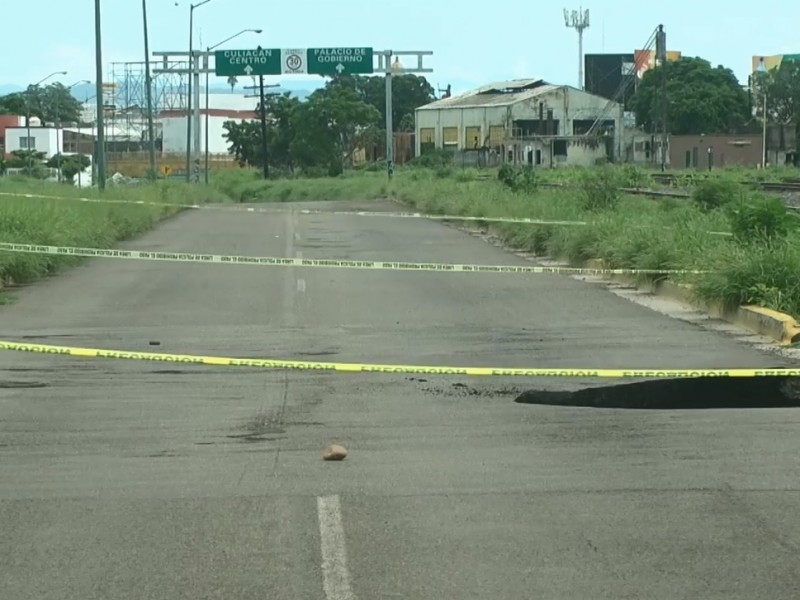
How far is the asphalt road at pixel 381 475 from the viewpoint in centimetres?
586

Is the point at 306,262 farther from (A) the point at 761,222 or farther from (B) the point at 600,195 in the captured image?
(B) the point at 600,195

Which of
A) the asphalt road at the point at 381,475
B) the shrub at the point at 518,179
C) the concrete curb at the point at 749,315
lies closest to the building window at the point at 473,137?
the shrub at the point at 518,179

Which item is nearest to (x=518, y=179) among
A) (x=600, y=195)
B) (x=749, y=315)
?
(x=600, y=195)

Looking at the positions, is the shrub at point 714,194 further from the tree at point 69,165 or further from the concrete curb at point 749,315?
the tree at point 69,165

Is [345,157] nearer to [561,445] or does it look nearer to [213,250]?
[213,250]

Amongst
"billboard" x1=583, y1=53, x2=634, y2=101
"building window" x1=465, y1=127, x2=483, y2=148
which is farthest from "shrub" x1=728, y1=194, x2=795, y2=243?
"billboard" x1=583, y1=53, x2=634, y2=101

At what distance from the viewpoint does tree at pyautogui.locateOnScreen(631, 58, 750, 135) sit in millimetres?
111688

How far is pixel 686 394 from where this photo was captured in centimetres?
1076

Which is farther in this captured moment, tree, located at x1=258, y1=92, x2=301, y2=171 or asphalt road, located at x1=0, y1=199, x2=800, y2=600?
tree, located at x1=258, y1=92, x2=301, y2=171

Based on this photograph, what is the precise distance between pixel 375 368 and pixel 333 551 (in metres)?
5.59

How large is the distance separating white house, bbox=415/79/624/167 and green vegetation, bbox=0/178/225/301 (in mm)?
71659

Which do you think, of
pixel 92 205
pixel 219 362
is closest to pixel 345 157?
pixel 92 205

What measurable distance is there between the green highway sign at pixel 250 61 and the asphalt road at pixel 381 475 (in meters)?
46.5

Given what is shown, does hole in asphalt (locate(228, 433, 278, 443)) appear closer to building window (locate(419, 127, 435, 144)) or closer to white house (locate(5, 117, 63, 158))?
building window (locate(419, 127, 435, 144))
